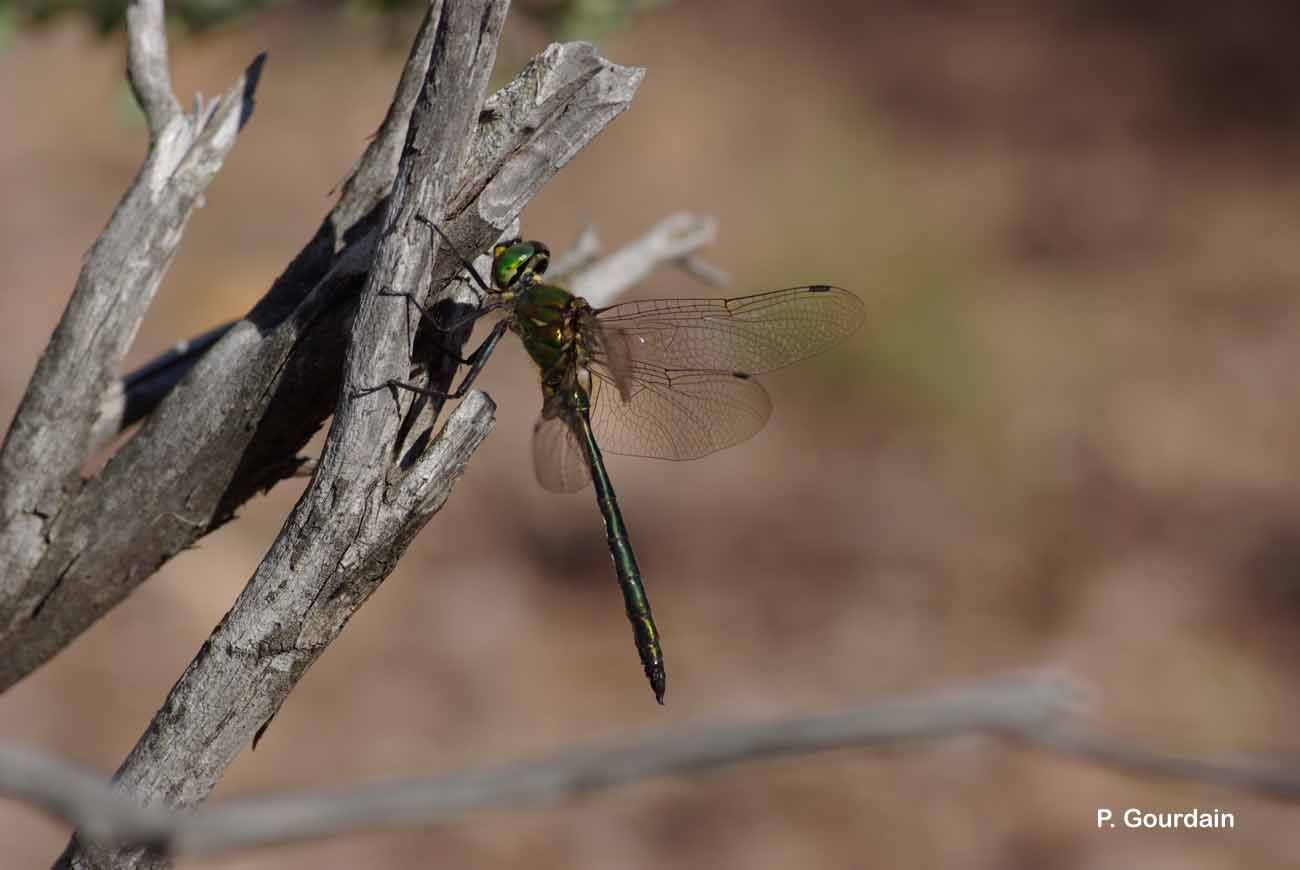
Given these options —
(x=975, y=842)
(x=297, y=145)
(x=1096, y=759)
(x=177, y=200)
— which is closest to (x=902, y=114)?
(x=297, y=145)

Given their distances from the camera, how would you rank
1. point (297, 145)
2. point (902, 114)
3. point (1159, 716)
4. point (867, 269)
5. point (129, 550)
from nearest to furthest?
point (129, 550)
point (1159, 716)
point (867, 269)
point (297, 145)
point (902, 114)

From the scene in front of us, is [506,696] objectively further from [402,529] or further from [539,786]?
[539,786]

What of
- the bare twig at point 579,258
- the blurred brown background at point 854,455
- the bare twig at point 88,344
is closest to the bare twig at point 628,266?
the bare twig at point 579,258

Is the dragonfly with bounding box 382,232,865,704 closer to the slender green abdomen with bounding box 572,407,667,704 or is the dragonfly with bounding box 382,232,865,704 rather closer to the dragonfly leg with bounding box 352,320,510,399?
the slender green abdomen with bounding box 572,407,667,704

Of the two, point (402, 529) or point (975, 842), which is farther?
point (975, 842)

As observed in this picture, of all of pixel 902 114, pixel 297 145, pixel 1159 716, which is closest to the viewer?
pixel 1159 716
